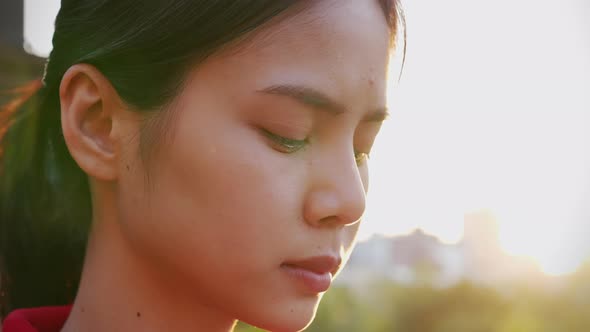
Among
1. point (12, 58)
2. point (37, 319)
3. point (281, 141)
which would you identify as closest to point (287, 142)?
point (281, 141)

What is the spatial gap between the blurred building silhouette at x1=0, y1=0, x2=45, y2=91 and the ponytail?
23cm

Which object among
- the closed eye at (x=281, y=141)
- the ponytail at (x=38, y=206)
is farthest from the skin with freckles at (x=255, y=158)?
the ponytail at (x=38, y=206)

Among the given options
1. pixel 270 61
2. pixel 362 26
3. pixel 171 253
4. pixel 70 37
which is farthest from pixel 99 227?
pixel 362 26

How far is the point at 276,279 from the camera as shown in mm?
1171

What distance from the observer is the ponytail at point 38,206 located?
4.96ft

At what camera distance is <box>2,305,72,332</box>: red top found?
56.3 inches

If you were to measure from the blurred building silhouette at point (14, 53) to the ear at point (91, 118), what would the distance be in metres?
0.50

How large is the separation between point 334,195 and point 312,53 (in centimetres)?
21

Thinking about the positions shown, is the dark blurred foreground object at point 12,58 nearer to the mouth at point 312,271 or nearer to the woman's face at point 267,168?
the woman's face at point 267,168

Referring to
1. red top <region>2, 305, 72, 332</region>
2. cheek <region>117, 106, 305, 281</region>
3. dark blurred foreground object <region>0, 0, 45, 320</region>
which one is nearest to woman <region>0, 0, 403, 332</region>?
cheek <region>117, 106, 305, 281</region>

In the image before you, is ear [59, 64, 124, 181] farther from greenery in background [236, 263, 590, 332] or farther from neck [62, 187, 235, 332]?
greenery in background [236, 263, 590, 332]

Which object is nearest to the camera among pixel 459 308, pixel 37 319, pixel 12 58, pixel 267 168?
pixel 267 168

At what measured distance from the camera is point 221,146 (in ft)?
3.79

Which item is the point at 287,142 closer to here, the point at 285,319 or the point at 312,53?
the point at 312,53
